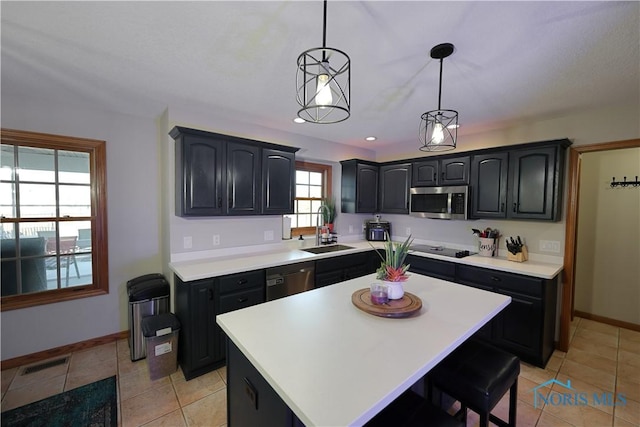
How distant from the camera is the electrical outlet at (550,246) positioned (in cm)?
291

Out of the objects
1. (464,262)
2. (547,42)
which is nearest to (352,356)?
(547,42)

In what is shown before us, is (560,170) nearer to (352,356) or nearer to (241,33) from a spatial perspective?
(352,356)

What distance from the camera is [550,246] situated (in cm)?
295

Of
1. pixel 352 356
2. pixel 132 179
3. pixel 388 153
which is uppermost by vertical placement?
pixel 388 153

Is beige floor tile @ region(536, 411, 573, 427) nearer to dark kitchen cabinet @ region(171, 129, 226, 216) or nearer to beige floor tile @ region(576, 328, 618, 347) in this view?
beige floor tile @ region(576, 328, 618, 347)

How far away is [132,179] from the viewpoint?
3.00 meters

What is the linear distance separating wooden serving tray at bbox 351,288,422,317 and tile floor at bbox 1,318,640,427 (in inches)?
44.1

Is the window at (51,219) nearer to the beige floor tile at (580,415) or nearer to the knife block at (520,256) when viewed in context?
the beige floor tile at (580,415)

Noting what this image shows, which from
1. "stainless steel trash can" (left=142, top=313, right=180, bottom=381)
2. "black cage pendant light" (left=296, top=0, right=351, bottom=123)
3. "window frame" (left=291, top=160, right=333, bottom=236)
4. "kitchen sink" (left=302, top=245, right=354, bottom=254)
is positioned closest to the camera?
"black cage pendant light" (left=296, top=0, right=351, bottom=123)

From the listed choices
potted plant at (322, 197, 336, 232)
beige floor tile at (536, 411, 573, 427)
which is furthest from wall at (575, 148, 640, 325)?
potted plant at (322, 197, 336, 232)

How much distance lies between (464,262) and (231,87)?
294 cm

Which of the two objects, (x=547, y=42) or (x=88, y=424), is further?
(x=88, y=424)

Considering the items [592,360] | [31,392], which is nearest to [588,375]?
[592,360]

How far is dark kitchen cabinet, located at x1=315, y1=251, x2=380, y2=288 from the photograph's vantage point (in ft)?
10.6
